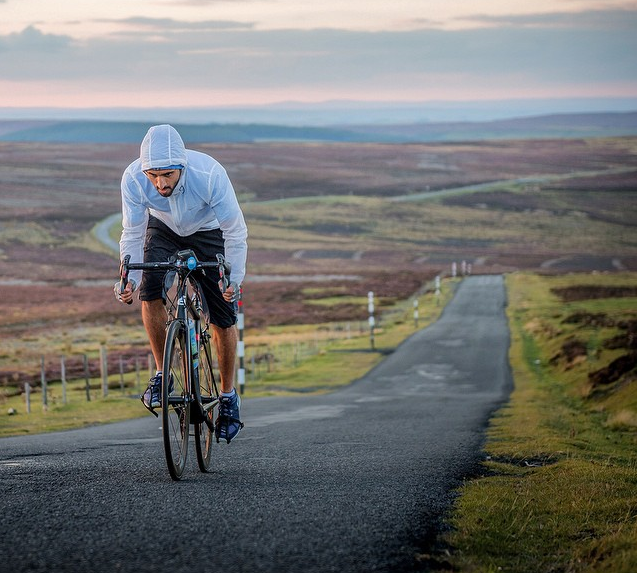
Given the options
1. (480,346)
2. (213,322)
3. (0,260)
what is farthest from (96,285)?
(213,322)

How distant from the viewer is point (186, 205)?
6.67m

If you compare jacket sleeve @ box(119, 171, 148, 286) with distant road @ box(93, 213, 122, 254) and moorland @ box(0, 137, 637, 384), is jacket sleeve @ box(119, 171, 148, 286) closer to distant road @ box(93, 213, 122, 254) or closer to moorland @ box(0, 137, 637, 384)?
moorland @ box(0, 137, 637, 384)

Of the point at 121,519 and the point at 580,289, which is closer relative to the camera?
the point at 121,519

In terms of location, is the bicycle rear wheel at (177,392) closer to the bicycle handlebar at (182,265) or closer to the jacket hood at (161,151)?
the bicycle handlebar at (182,265)

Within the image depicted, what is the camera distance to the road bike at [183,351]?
252 inches

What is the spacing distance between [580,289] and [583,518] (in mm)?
58908

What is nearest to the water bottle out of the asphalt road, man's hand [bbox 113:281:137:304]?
man's hand [bbox 113:281:137:304]

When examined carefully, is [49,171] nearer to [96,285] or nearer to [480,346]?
[96,285]

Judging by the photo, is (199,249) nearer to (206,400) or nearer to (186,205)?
(186,205)

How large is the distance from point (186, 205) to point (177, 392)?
123 cm

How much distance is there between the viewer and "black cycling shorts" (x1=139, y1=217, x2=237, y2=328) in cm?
688

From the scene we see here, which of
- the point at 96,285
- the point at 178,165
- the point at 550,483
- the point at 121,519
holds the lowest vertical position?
the point at 96,285

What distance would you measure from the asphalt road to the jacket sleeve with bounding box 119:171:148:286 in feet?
4.76

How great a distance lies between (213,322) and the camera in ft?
23.2
